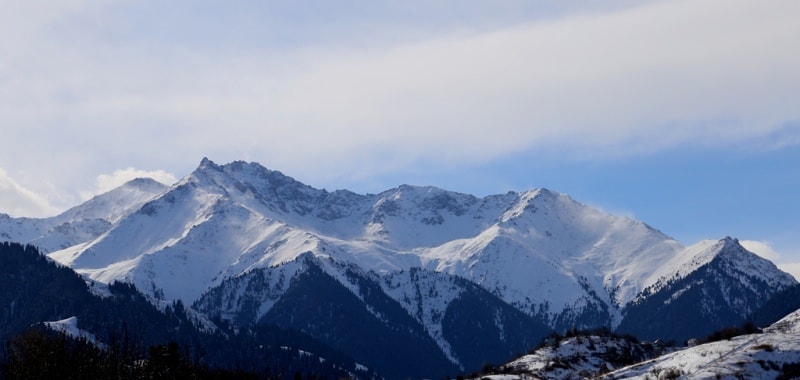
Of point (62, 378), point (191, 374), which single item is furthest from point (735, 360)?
point (62, 378)

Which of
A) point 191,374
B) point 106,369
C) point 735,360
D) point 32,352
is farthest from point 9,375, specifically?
point 735,360

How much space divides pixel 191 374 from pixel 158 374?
11.6 metres

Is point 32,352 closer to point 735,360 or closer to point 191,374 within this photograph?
point 191,374

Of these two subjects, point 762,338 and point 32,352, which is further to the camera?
point 762,338

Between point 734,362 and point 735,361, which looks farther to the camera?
A: point 735,361

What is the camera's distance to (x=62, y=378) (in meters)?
176

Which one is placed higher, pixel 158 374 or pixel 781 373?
pixel 158 374

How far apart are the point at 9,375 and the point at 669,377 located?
108033 mm

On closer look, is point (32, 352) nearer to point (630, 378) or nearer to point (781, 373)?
point (630, 378)

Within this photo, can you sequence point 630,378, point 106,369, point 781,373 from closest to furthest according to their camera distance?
1. point 781,373
2. point 630,378
3. point 106,369

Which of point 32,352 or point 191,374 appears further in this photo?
point 191,374

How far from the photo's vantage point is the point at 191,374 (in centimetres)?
19962

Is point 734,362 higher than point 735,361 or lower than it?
lower

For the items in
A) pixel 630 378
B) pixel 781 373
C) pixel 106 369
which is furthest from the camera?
pixel 106 369
